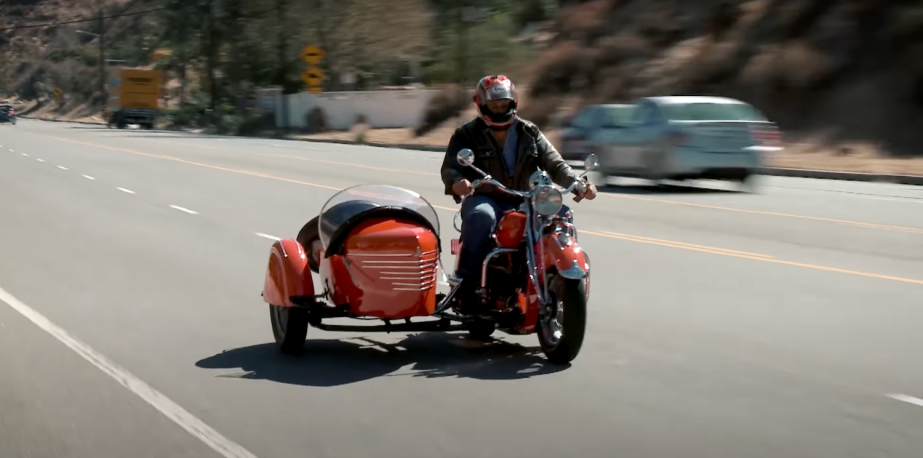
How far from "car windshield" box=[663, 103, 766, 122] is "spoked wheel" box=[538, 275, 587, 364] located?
16413 mm

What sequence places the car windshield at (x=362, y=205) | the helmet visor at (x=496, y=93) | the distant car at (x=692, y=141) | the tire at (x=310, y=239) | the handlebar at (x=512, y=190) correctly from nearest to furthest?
the handlebar at (x=512, y=190) < the helmet visor at (x=496, y=93) < the car windshield at (x=362, y=205) < the tire at (x=310, y=239) < the distant car at (x=692, y=141)

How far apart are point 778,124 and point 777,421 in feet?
110

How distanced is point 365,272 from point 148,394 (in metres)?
1.49

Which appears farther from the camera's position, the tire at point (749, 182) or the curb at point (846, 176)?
the curb at point (846, 176)

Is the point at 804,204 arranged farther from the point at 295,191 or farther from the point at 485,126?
the point at 485,126

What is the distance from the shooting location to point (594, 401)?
7227 millimetres

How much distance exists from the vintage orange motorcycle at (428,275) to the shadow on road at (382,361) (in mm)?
168

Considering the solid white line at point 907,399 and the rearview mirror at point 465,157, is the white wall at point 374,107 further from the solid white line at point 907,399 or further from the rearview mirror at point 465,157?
the solid white line at point 907,399

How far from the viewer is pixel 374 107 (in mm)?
65000

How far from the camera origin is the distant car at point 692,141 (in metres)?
23.3

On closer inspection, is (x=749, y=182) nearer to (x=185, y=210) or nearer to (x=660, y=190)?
(x=660, y=190)

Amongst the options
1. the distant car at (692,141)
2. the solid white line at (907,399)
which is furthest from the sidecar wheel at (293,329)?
the distant car at (692,141)

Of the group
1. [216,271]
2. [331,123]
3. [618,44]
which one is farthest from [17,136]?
[216,271]

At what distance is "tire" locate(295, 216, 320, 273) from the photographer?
930 centimetres
